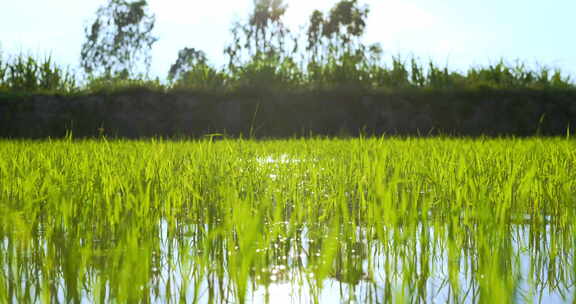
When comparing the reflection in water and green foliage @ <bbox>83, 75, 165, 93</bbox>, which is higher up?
green foliage @ <bbox>83, 75, 165, 93</bbox>

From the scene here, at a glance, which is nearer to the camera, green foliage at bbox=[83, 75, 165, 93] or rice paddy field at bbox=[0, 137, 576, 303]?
rice paddy field at bbox=[0, 137, 576, 303]

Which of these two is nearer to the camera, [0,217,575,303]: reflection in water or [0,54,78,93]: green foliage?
[0,217,575,303]: reflection in water

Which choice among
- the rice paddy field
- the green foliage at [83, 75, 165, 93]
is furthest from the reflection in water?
the green foliage at [83, 75, 165, 93]

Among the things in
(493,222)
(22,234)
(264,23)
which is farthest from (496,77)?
(264,23)

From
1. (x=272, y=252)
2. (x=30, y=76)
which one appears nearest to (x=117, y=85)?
(x=30, y=76)

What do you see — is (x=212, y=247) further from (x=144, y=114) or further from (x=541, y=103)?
(x=541, y=103)

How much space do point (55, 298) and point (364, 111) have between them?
6044 mm

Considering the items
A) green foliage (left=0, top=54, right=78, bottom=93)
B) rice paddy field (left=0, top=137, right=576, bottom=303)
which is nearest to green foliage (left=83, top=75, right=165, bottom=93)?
green foliage (left=0, top=54, right=78, bottom=93)

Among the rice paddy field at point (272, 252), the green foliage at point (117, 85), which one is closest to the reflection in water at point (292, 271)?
the rice paddy field at point (272, 252)

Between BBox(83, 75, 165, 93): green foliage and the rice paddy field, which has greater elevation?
BBox(83, 75, 165, 93): green foliage

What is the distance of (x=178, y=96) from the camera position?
696cm

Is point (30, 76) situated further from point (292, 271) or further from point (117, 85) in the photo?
point (292, 271)

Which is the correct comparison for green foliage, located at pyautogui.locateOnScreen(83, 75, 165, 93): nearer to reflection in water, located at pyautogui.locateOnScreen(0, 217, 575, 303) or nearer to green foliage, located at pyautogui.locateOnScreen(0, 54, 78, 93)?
green foliage, located at pyautogui.locateOnScreen(0, 54, 78, 93)

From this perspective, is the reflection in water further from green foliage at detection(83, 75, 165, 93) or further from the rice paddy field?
green foliage at detection(83, 75, 165, 93)
